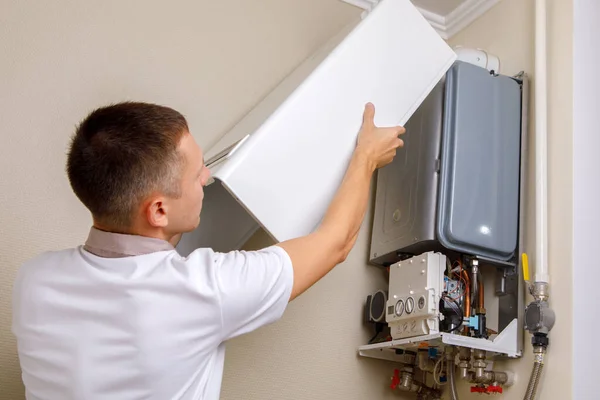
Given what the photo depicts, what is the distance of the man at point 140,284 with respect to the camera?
0.93 m

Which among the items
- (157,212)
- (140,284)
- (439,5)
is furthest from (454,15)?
(140,284)

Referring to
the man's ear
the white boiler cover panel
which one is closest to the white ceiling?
the white boiler cover panel

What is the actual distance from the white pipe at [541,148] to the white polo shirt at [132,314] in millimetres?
768

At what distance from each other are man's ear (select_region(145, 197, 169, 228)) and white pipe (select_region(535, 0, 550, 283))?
3.00ft

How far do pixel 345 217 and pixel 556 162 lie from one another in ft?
2.22

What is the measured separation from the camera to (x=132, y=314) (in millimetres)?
924

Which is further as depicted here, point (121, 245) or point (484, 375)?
point (484, 375)

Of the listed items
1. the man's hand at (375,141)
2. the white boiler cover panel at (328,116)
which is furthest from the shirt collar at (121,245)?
the man's hand at (375,141)

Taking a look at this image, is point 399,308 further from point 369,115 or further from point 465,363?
point 369,115

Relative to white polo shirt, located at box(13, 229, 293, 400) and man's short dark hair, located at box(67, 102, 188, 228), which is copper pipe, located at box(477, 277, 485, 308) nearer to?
white polo shirt, located at box(13, 229, 293, 400)

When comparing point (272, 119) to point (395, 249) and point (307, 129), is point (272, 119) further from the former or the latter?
point (395, 249)

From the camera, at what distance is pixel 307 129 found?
1342mm

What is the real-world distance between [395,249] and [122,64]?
93cm

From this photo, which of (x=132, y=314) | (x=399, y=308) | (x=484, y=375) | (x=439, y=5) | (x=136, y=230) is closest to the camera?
(x=132, y=314)
